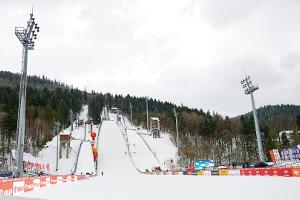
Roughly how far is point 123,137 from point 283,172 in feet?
226

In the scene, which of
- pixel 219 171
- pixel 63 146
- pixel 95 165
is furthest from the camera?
pixel 63 146

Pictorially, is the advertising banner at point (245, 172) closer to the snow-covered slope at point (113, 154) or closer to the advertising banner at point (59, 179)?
the advertising banner at point (59, 179)

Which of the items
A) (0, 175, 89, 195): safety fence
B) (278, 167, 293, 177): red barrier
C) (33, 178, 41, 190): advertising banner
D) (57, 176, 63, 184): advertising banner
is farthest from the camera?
(57, 176, 63, 184): advertising banner

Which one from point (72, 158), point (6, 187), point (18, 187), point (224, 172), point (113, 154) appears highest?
point (113, 154)

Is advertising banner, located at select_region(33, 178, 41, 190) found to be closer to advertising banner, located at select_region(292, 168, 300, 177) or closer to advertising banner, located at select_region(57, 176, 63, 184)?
advertising banner, located at select_region(57, 176, 63, 184)

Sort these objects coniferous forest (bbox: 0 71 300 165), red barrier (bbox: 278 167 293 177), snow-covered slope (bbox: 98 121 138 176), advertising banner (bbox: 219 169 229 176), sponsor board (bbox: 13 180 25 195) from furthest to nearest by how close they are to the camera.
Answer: coniferous forest (bbox: 0 71 300 165), snow-covered slope (bbox: 98 121 138 176), advertising banner (bbox: 219 169 229 176), red barrier (bbox: 278 167 293 177), sponsor board (bbox: 13 180 25 195)

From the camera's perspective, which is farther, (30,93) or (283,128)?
(283,128)

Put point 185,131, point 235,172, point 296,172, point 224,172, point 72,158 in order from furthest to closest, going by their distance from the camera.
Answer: point 185,131 < point 72,158 < point 224,172 < point 235,172 < point 296,172

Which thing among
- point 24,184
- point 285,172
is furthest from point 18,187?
point 285,172

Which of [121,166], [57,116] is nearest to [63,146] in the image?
[121,166]

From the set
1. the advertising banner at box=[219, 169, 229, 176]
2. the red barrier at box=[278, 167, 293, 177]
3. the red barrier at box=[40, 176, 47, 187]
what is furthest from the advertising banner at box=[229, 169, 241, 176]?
the red barrier at box=[40, 176, 47, 187]

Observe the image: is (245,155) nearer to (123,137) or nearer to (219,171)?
(123,137)

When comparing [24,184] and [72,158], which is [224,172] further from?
[72,158]

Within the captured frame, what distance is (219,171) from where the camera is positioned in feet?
123
